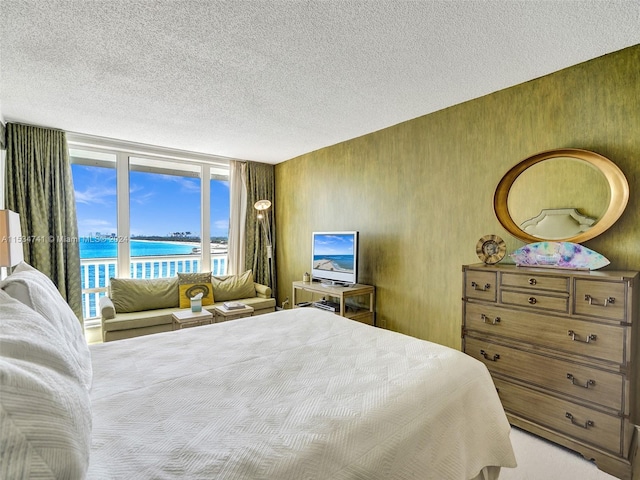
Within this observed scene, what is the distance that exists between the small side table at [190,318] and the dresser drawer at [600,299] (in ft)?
10.9

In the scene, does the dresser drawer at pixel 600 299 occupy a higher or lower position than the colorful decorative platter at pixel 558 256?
lower

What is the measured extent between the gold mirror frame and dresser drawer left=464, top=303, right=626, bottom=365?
63 centimetres

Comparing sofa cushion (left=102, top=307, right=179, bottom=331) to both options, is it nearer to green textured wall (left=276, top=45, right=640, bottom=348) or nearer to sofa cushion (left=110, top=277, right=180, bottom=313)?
sofa cushion (left=110, top=277, right=180, bottom=313)

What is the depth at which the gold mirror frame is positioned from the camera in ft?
6.67

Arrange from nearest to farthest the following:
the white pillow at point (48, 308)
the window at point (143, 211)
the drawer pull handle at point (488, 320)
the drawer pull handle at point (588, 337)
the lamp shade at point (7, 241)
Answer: the white pillow at point (48, 308), the drawer pull handle at point (588, 337), the lamp shade at point (7, 241), the drawer pull handle at point (488, 320), the window at point (143, 211)

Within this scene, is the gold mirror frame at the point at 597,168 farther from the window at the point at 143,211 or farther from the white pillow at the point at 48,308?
the window at the point at 143,211

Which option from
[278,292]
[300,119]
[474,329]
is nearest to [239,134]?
[300,119]

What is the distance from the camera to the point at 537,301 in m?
2.08

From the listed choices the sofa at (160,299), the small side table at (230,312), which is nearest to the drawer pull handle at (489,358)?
the small side table at (230,312)

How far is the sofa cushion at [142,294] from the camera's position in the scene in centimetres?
375

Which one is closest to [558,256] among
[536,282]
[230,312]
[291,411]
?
[536,282]

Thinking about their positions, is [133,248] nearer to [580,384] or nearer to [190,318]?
[190,318]

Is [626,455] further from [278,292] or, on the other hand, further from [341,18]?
[278,292]

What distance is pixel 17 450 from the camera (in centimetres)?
58
